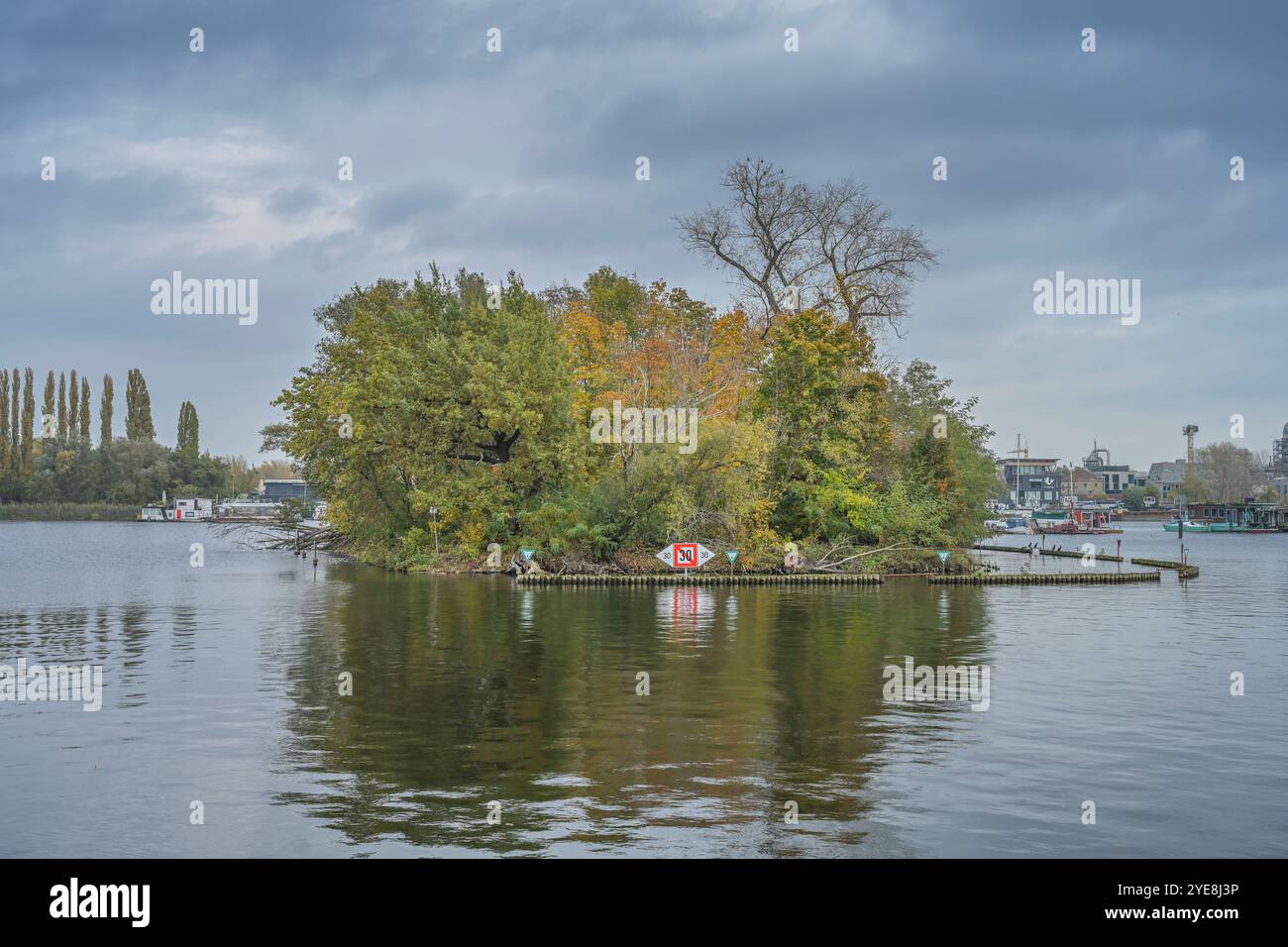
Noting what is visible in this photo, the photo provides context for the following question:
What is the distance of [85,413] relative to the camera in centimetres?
16925

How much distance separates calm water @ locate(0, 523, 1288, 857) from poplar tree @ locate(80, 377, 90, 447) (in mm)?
140008

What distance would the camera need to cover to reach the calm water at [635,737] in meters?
14.5

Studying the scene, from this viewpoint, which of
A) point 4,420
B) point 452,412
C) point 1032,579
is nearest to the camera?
point 1032,579

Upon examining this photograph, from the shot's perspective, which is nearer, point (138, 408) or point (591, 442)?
point (591, 442)

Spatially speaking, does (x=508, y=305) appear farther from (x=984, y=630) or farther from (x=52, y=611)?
(x=984, y=630)

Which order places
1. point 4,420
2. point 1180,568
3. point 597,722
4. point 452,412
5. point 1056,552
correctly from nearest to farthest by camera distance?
point 597,722 < point 452,412 < point 1180,568 < point 1056,552 < point 4,420

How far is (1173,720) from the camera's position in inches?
909

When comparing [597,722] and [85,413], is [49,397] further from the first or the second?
[597,722]

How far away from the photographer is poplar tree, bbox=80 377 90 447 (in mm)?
168125

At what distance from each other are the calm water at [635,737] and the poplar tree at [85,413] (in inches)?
5512

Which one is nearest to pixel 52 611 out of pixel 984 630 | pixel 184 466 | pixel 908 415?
pixel 984 630

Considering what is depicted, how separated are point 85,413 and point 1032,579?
500 ft

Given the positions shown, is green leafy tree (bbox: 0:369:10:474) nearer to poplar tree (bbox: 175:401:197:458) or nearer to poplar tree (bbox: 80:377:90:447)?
poplar tree (bbox: 80:377:90:447)

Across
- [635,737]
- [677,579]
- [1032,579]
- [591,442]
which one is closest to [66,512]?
[591,442]
